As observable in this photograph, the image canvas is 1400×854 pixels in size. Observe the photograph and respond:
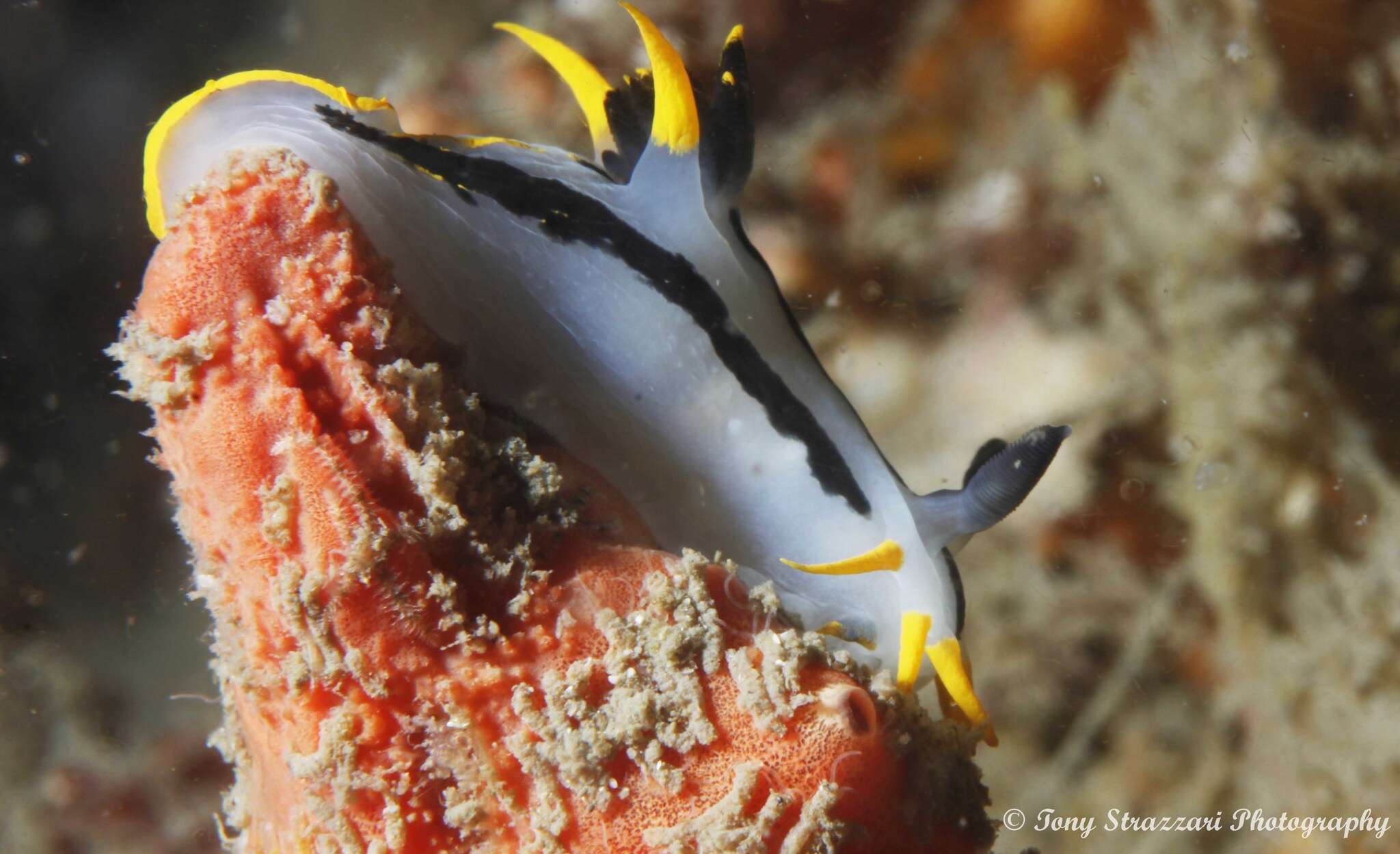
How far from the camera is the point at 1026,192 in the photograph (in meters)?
2.67

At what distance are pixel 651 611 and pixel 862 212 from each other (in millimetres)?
1851

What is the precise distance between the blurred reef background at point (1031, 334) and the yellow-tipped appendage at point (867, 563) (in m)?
1.07

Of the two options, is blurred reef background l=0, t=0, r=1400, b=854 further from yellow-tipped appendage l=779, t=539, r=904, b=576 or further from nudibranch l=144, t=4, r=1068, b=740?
yellow-tipped appendage l=779, t=539, r=904, b=576

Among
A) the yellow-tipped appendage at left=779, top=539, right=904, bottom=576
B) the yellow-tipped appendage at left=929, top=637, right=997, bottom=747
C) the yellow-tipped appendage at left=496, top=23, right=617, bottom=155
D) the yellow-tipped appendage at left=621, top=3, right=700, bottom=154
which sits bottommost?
the yellow-tipped appendage at left=929, top=637, right=997, bottom=747

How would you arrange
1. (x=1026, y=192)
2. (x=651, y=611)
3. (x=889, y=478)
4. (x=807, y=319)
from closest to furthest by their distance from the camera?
(x=651, y=611), (x=889, y=478), (x=1026, y=192), (x=807, y=319)

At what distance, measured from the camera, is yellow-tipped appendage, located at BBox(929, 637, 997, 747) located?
1700 millimetres

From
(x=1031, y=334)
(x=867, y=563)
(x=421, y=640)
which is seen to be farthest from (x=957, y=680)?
(x=1031, y=334)

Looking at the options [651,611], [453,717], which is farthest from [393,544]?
[651,611]

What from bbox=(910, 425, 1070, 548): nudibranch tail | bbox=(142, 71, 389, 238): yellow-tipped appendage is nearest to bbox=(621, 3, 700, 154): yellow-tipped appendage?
bbox=(142, 71, 389, 238): yellow-tipped appendage

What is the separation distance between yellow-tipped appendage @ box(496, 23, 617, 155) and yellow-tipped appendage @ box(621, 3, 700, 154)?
219 millimetres

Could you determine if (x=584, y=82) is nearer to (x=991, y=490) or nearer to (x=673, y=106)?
(x=673, y=106)

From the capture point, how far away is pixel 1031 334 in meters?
2.74

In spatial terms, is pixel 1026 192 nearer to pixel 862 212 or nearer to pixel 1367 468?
pixel 862 212

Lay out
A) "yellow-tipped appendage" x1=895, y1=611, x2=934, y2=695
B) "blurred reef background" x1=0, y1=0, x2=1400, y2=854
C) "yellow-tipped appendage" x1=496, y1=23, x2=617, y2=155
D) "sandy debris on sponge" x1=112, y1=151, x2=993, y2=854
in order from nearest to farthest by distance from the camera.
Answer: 1. "sandy debris on sponge" x1=112, y1=151, x2=993, y2=854
2. "yellow-tipped appendage" x1=895, y1=611, x2=934, y2=695
3. "yellow-tipped appendage" x1=496, y1=23, x2=617, y2=155
4. "blurred reef background" x1=0, y1=0, x2=1400, y2=854
